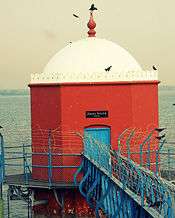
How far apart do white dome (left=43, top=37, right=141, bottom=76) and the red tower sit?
38 mm

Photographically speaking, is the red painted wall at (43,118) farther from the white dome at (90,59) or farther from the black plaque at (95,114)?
the black plaque at (95,114)

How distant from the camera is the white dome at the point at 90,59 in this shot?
70.9ft

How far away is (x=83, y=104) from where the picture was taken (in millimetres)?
21062

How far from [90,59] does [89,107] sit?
6.52 feet

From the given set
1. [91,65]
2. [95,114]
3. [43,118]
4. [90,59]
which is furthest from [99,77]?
[43,118]

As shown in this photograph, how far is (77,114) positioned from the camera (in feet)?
69.2

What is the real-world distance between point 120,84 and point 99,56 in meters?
1.51

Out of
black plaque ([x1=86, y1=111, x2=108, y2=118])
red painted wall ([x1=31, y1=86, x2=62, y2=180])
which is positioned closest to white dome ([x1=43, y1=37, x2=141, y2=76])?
red painted wall ([x1=31, y1=86, x2=62, y2=180])

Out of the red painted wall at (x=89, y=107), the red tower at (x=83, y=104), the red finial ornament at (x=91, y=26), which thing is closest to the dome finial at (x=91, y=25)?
the red finial ornament at (x=91, y=26)

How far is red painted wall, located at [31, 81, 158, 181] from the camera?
69.1 feet

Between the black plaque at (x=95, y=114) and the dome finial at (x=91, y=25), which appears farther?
the dome finial at (x=91, y=25)

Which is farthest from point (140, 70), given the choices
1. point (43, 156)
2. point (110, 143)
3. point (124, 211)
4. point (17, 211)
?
point (17, 211)

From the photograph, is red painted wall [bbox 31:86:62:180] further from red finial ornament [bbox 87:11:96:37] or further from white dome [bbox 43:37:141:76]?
red finial ornament [bbox 87:11:96:37]

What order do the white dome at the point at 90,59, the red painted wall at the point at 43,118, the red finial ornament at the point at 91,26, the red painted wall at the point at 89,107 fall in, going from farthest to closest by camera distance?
the red finial ornament at the point at 91,26
the white dome at the point at 90,59
the red painted wall at the point at 43,118
the red painted wall at the point at 89,107
